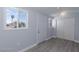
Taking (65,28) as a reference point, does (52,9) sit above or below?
above

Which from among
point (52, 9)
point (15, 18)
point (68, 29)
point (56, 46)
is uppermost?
point (52, 9)

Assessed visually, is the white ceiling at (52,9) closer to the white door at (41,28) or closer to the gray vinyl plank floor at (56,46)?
the white door at (41,28)

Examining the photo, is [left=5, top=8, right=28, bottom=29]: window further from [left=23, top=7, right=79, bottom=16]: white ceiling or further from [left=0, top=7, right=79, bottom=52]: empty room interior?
[left=23, top=7, right=79, bottom=16]: white ceiling

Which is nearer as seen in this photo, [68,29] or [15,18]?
[15,18]

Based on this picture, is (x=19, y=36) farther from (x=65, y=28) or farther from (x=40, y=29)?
(x=65, y=28)

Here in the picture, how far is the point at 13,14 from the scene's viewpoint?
2066 millimetres

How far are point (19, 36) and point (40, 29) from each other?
0.38 metres

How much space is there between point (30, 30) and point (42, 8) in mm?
421

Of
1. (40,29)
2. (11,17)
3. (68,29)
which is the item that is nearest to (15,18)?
(11,17)

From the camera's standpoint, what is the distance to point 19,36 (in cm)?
214
